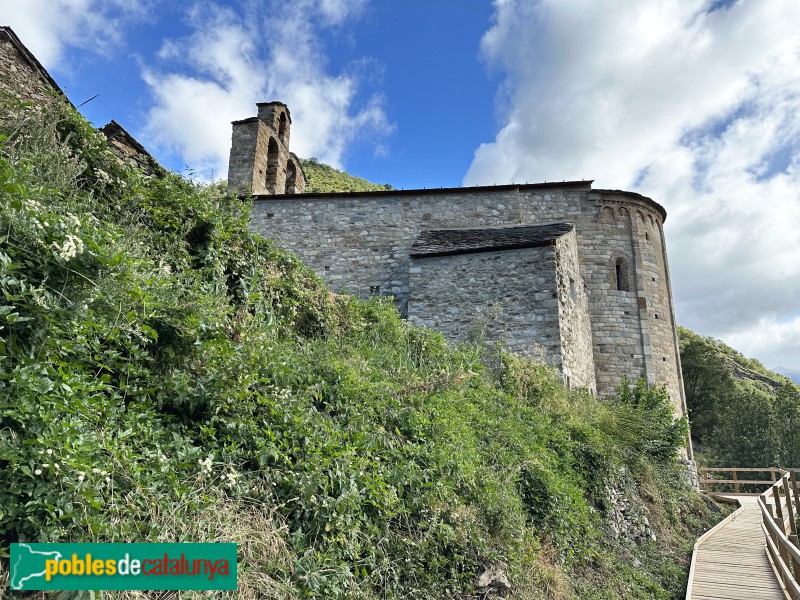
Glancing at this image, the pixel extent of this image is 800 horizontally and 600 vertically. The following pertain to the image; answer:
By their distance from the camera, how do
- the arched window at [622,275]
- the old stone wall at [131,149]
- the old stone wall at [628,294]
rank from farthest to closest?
the arched window at [622,275] → the old stone wall at [628,294] → the old stone wall at [131,149]

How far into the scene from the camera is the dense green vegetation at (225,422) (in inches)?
102

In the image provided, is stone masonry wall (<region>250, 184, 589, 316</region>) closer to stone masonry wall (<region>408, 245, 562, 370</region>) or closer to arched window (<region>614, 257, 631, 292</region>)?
stone masonry wall (<region>408, 245, 562, 370</region>)

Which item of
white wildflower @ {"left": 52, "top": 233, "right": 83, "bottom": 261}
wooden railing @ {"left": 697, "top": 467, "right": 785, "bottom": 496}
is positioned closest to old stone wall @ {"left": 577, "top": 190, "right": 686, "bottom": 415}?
wooden railing @ {"left": 697, "top": 467, "right": 785, "bottom": 496}

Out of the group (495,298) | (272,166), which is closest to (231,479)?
(495,298)

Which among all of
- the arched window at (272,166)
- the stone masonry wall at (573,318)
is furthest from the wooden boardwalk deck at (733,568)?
the arched window at (272,166)

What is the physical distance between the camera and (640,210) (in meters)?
16.2

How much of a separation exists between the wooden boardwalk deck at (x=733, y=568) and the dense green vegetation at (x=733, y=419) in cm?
1790

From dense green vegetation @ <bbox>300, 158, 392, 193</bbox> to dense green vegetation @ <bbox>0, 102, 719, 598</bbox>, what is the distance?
33160 millimetres

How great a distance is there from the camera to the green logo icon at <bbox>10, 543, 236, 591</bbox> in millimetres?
2174

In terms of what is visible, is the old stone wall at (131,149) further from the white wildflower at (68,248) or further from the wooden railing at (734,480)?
the wooden railing at (734,480)

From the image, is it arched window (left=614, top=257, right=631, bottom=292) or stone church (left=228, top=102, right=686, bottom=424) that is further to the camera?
arched window (left=614, top=257, right=631, bottom=292)

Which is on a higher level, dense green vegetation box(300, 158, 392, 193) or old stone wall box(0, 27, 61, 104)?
dense green vegetation box(300, 158, 392, 193)

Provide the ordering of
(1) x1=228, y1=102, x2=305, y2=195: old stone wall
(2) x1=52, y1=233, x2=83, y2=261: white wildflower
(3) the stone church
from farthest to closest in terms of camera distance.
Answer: (1) x1=228, y1=102, x2=305, y2=195: old stone wall
(3) the stone church
(2) x1=52, y1=233, x2=83, y2=261: white wildflower

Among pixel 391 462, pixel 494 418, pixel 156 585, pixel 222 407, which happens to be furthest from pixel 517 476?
pixel 156 585
